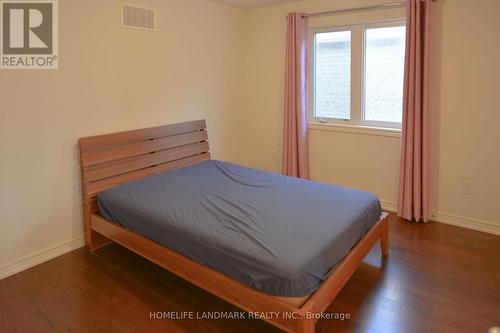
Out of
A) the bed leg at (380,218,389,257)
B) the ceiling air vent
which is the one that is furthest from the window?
the ceiling air vent

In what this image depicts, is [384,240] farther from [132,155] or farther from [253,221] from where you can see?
[132,155]

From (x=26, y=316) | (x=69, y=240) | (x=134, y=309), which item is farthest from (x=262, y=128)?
(x=26, y=316)

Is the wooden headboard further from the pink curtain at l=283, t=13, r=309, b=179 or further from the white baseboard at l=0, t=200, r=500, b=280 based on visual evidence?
the pink curtain at l=283, t=13, r=309, b=179

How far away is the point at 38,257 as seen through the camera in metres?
2.87

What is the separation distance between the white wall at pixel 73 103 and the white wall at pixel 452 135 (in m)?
1.43

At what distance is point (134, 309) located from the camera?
2.29 m

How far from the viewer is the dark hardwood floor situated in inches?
83.7

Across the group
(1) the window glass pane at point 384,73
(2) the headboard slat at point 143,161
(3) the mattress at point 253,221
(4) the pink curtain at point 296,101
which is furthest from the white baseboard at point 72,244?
(4) the pink curtain at point 296,101

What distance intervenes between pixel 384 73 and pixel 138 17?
2526 millimetres

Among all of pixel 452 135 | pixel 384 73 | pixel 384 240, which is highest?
pixel 384 73

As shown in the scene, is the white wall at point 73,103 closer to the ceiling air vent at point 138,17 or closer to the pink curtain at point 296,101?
the ceiling air vent at point 138,17

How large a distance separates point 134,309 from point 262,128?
9.68ft

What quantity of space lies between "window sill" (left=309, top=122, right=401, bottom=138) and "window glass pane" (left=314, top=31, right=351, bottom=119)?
14cm

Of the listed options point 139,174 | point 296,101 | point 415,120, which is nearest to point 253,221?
point 139,174
